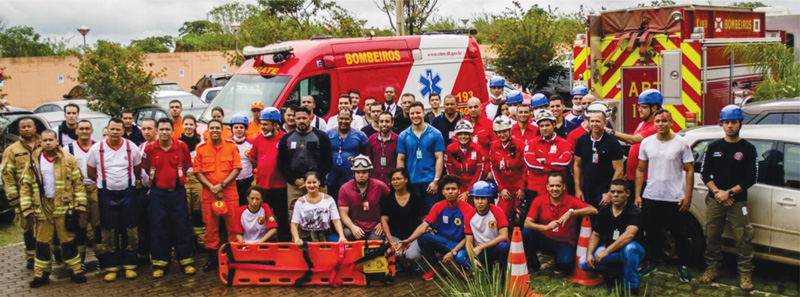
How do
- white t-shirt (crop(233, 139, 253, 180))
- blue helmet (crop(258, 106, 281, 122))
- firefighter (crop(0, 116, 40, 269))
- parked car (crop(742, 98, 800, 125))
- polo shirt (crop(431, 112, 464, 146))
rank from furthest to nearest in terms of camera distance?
polo shirt (crop(431, 112, 464, 146)) < white t-shirt (crop(233, 139, 253, 180)) < blue helmet (crop(258, 106, 281, 122)) < parked car (crop(742, 98, 800, 125)) < firefighter (crop(0, 116, 40, 269))

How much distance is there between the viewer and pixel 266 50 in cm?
1095

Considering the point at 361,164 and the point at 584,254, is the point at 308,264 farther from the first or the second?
the point at 584,254

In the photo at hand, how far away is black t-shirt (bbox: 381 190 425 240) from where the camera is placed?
321 inches

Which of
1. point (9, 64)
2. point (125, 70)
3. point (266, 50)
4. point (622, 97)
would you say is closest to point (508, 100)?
point (622, 97)

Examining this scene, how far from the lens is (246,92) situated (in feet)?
36.1

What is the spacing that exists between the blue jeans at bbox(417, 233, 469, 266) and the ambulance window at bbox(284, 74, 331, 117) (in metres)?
3.48

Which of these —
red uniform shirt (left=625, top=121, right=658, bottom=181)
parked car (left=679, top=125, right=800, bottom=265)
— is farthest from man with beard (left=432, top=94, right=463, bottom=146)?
parked car (left=679, top=125, right=800, bottom=265)

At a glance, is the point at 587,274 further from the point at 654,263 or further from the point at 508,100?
the point at 508,100

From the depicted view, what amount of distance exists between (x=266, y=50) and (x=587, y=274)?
595cm

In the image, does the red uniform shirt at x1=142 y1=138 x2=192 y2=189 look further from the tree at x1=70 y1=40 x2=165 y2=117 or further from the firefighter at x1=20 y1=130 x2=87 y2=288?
the tree at x1=70 y1=40 x2=165 y2=117

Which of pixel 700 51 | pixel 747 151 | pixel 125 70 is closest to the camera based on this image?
A: pixel 747 151

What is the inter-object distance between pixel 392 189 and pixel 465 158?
92 centimetres

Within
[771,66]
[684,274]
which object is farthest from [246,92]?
[771,66]

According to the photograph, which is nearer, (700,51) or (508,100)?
(508,100)
